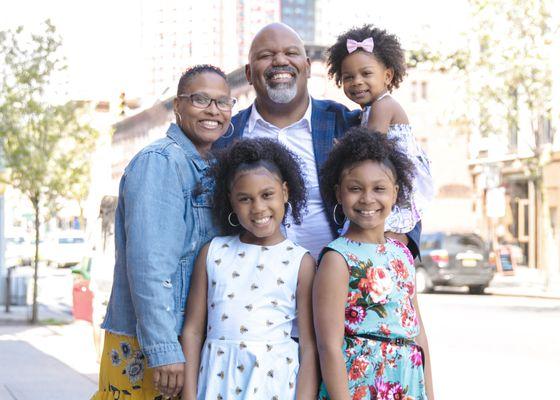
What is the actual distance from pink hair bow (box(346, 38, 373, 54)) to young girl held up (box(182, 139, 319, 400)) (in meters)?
0.88

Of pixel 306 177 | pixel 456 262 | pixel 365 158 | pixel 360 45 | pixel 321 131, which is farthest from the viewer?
pixel 456 262

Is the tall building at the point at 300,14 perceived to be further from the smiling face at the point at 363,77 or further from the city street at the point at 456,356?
the smiling face at the point at 363,77

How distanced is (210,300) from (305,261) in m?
0.37

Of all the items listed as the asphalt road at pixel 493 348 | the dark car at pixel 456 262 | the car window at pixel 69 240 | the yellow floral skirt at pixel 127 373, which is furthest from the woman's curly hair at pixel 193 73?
the car window at pixel 69 240

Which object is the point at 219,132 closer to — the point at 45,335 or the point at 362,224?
the point at 362,224

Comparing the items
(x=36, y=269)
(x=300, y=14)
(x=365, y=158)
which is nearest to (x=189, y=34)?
(x=36, y=269)

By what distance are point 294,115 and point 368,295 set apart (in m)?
1.06

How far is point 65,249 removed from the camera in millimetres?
40844

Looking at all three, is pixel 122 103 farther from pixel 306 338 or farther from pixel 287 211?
pixel 306 338

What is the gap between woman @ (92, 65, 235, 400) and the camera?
3449mm

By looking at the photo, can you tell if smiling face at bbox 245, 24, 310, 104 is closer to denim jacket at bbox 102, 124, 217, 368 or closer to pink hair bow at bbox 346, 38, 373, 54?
pink hair bow at bbox 346, 38, 373, 54

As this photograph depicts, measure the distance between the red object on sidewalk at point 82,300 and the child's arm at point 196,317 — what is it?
1189 cm

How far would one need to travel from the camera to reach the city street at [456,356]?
9.36 meters

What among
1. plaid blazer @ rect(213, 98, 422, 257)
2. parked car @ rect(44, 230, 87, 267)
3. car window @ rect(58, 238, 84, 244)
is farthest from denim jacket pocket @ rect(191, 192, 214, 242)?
car window @ rect(58, 238, 84, 244)
